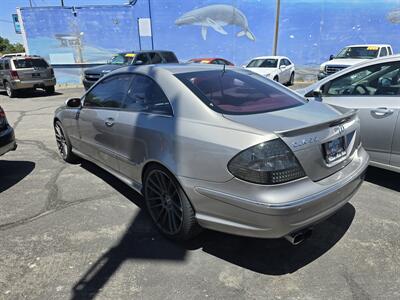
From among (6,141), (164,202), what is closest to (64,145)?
(6,141)

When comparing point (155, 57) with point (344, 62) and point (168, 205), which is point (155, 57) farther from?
point (168, 205)

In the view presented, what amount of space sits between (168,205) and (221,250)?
24.6 inches

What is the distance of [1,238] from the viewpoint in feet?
11.2

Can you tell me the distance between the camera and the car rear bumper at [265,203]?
7.94 ft


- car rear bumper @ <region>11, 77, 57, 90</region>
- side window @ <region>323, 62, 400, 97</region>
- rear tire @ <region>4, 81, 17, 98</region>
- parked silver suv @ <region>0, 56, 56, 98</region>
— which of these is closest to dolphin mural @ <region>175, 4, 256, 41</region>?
parked silver suv @ <region>0, 56, 56, 98</region>

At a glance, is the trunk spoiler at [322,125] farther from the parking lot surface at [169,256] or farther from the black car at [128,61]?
the black car at [128,61]

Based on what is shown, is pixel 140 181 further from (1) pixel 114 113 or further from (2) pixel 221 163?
(2) pixel 221 163

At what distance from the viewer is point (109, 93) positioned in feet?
13.6

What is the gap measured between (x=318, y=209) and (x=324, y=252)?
26.1 inches

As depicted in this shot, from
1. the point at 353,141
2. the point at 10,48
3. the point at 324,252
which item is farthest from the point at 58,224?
the point at 10,48

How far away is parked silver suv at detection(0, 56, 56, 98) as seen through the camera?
1526 cm

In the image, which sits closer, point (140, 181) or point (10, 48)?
point (140, 181)

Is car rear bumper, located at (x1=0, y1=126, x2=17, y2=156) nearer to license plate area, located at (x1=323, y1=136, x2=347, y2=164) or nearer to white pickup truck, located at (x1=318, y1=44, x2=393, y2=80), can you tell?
license plate area, located at (x1=323, y1=136, x2=347, y2=164)

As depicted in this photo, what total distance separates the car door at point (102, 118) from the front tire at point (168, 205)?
2.52 ft
